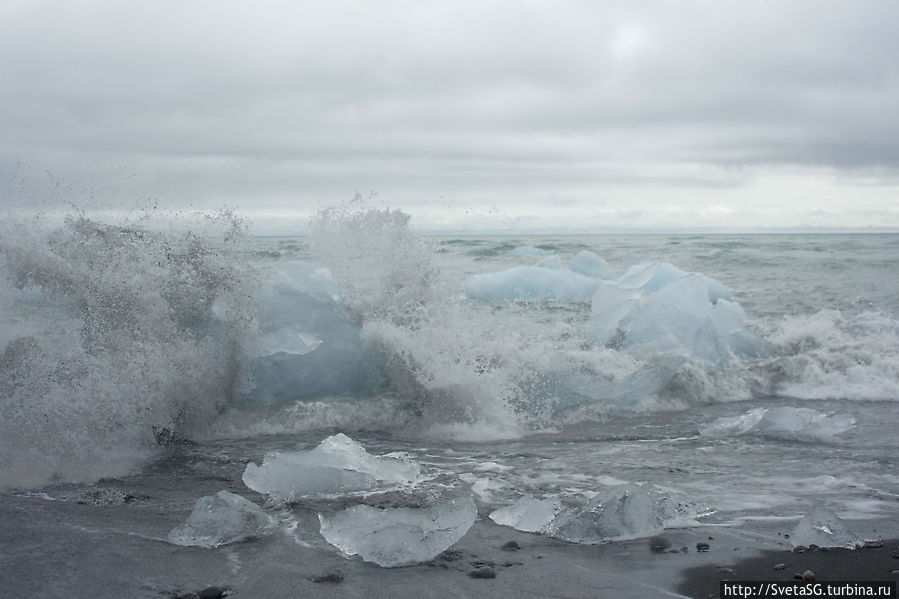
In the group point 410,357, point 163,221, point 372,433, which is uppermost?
point 163,221

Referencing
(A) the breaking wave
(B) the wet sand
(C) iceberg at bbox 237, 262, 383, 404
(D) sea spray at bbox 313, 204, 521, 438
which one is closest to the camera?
(B) the wet sand

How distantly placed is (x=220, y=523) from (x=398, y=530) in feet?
2.67

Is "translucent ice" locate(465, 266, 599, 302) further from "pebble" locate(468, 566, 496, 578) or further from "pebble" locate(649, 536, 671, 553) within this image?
"pebble" locate(468, 566, 496, 578)

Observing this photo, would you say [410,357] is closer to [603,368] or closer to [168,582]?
[603,368]

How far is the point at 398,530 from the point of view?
3.26 meters

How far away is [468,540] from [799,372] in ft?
17.7

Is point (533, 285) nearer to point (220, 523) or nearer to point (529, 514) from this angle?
point (529, 514)

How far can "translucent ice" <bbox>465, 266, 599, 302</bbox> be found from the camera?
13149 millimetres

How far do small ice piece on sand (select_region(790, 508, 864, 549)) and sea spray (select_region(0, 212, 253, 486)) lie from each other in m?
3.73

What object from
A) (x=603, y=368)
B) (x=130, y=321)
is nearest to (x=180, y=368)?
(x=130, y=321)

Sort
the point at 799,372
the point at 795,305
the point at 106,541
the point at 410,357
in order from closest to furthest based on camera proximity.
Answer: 1. the point at 106,541
2. the point at 410,357
3. the point at 799,372
4. the point at 795,305

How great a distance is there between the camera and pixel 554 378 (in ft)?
21.9

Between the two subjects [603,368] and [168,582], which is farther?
[603,368]

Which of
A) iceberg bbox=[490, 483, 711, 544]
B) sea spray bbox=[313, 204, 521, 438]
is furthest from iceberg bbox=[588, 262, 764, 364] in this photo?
iceberg bbox=[490, 483, 711, 544]
